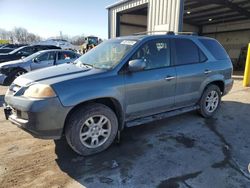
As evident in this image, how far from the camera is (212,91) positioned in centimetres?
522

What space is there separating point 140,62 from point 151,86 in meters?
0.55

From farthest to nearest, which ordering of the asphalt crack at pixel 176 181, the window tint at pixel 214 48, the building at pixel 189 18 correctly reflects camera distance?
the building at pixel 189 18 → the window tint at pixel 214 48 → the asphalt crack at pixel 176 181

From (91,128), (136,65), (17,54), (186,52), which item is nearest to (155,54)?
(136,65)

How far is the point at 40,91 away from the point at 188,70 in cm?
285

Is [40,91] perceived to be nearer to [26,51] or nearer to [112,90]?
[112,90]

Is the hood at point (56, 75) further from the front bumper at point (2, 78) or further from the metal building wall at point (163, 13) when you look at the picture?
the metal building wall at point (163, 13)

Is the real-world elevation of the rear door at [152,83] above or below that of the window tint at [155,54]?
below

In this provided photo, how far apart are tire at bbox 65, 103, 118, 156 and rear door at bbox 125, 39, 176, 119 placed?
16.0 inches

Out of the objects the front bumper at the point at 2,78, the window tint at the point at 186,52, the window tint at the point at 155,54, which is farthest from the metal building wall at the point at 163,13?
the front bumper at the point at 2,78

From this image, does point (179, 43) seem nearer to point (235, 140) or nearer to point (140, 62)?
point (140, 62)

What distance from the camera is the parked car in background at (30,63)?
29.6 ft

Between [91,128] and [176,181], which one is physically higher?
[91,128]

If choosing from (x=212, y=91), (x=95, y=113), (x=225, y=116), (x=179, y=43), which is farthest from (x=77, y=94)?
(x=225, y=116)

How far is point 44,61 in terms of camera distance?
380 inches
